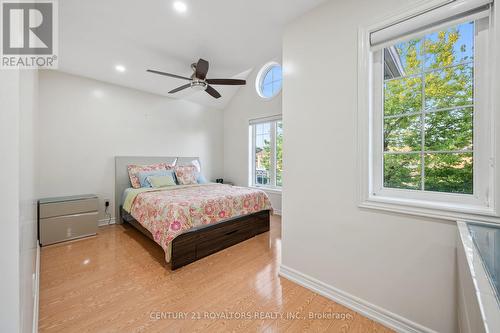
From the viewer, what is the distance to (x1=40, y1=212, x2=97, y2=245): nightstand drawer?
2730 mm

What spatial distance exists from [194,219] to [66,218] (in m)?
1.99

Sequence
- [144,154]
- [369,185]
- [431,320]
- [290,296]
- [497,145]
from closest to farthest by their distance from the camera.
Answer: [497,145], [431,320], [369,185], [290,296], [144,154]

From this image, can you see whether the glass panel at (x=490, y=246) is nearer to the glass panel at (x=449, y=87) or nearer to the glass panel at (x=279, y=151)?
the glass panel at (x=449, y=87)

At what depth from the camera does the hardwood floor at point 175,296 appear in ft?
4.87

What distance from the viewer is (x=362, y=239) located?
158cm

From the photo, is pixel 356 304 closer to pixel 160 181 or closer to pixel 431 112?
pixel 431 112

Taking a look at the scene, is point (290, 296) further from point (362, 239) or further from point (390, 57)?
point (390, 57)

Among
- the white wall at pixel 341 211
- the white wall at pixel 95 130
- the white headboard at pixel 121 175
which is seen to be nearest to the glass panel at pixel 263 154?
the white wall at pixel 95 130

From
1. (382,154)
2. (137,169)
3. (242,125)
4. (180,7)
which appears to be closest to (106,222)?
(137,169)

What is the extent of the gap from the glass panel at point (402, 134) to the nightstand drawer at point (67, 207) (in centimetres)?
379

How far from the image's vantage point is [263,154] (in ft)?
15.6

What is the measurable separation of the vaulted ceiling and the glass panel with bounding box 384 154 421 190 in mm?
1466

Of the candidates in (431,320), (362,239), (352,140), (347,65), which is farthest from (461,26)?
(431,320)

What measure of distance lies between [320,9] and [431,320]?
8.01 feet
